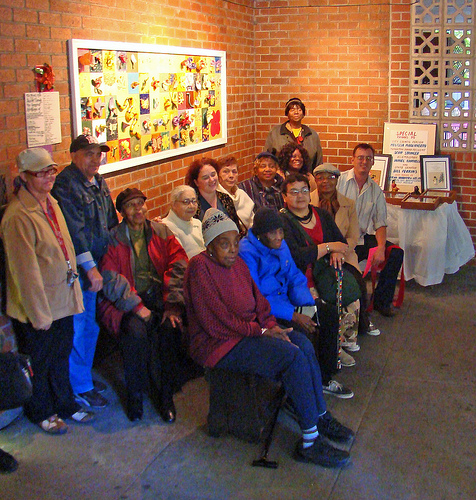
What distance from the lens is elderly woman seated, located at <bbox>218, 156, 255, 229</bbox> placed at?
5328mm

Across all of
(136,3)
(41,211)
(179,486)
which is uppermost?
(136,3)

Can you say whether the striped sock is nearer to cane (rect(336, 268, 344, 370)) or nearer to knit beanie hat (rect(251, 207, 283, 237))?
cane (rect(336, 268, 344, 370))

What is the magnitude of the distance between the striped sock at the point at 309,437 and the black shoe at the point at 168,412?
0.83 meters

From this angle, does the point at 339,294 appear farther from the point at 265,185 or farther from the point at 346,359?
the point at 265,185

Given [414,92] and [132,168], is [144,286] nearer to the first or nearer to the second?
[132,168]

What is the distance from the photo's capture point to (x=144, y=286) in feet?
13.5

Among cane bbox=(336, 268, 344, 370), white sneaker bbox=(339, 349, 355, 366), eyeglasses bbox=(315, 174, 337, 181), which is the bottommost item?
white sneaker bbox=(339, 349, 355, 366)

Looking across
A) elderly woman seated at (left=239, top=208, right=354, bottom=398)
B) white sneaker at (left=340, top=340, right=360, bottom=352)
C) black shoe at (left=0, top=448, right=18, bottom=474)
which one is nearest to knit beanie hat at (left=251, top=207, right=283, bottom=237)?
elderly woman seated at (left=239, top=208, right=354, bottom=398)

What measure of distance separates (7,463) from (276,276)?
1848 millimetres

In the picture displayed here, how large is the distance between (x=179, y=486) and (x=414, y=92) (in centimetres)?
526

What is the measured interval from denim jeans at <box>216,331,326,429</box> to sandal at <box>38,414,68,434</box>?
99cm

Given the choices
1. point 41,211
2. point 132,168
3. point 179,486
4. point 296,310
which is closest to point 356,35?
point 132,168

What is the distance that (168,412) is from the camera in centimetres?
385

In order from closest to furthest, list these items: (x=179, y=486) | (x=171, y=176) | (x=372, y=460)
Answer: (x=179, y=486)
(x=372, y=460)
(x=171, y=176)
